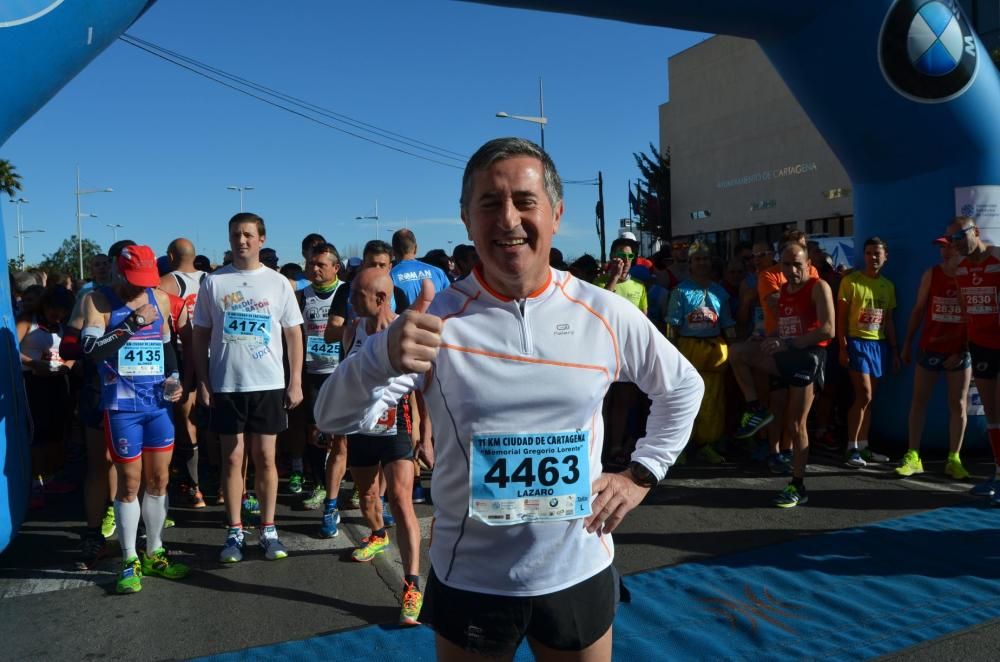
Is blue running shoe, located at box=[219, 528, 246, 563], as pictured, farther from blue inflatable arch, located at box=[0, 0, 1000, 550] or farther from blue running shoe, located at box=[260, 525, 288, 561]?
blue inflatable arch, located at box=[0, 0, 1000, 550]

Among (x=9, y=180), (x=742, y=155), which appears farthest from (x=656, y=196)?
(x=9, y=180)

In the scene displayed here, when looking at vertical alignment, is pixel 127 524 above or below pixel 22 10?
below

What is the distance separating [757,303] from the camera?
7.31 m

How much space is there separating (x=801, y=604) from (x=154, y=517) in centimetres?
366

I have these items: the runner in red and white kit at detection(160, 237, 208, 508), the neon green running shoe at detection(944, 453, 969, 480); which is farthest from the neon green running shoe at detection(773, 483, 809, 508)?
the runner in red and white kit at detection(160, 237, 208, 508)

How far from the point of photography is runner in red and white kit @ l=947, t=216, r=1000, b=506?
5.39 metres

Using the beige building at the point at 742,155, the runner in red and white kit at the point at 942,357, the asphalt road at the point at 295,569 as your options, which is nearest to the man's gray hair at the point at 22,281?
the asphalt road at the point at 295,569

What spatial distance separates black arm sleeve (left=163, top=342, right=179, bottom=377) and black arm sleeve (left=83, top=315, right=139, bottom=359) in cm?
23

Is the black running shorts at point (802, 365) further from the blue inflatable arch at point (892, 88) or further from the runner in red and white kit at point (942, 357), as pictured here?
the blue inflatable arch at point (892, 88)

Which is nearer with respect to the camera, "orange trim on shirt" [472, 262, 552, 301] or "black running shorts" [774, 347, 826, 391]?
"orange trim on shirt" [472, 262, 552, 301]

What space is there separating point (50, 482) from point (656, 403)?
6.64 m

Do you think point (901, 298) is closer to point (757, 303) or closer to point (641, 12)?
point (757, 303)

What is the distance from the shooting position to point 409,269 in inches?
239

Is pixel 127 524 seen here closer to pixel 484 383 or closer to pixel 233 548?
pixel 233 548
